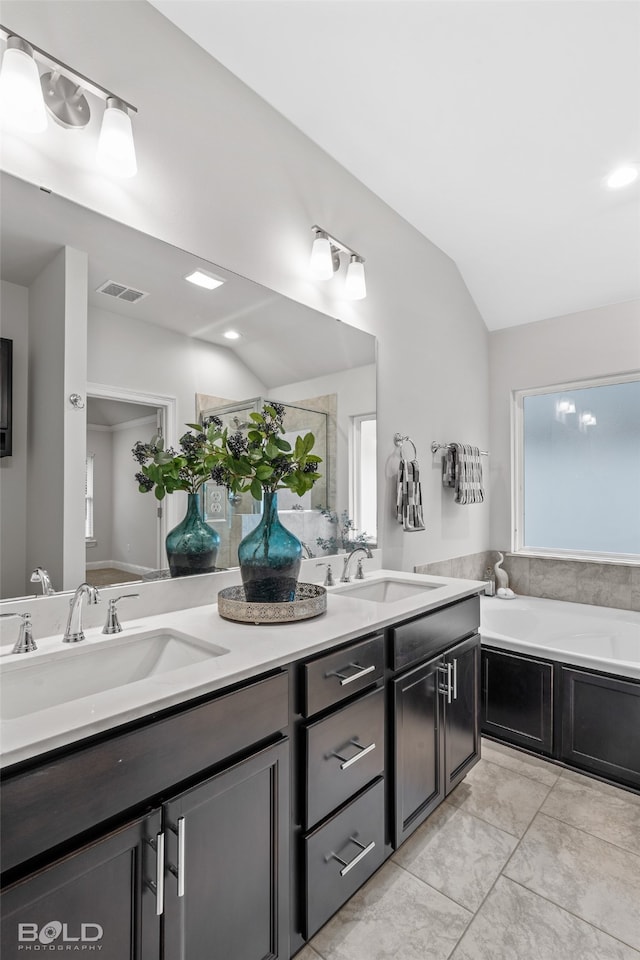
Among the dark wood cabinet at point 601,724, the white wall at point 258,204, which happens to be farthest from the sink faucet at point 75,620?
the dark wood cabinet at point 601,724

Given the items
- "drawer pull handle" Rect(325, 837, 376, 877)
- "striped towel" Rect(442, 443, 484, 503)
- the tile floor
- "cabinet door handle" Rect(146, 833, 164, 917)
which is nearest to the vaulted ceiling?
"striped towel" Rect(442, 443, 484, 503)

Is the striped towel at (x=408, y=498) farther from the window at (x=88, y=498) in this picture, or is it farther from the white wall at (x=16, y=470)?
the white wall at (x=16, y=470)

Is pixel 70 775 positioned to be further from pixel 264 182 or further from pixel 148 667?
pixel 264 182

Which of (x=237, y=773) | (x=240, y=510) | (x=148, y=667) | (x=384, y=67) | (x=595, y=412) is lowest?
(x=237, y=773)

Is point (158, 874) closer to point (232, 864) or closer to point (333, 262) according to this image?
point (232, 864)

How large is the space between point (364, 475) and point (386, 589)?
1.82 ft

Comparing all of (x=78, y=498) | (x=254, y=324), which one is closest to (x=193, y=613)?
(x=78, y=498)

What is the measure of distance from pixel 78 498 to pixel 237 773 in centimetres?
85

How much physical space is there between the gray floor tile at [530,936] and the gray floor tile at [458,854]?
2.6 inches

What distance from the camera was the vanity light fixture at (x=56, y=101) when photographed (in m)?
1.21

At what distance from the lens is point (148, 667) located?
1330 mm

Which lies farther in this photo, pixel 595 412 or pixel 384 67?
pixel 595 412

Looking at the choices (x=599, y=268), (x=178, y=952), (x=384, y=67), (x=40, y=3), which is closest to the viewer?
(x=178, y=952)

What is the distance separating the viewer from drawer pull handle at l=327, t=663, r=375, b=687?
4.51 ft
